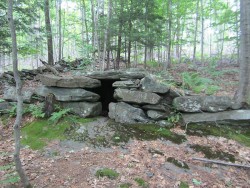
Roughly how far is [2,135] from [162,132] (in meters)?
4.83

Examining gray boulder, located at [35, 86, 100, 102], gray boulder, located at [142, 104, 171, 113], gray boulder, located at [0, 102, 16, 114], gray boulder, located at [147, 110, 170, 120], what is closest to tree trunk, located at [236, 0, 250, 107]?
gray boulder, located at [142, 104, 171, 113]

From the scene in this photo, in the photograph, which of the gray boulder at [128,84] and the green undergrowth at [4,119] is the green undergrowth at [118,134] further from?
the green undergrowth at [4,119]

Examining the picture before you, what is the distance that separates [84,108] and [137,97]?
1800 millimetres

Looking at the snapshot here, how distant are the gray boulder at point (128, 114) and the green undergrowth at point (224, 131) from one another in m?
1.46

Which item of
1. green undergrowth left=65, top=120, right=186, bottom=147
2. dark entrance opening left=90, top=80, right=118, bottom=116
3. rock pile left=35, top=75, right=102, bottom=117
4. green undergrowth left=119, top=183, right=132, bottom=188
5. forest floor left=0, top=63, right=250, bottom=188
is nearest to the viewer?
green undergrowth left=119, top=183, right=132, bottom=188

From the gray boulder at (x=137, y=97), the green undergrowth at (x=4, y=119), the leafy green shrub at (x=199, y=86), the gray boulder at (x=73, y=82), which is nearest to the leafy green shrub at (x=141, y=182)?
the gray boulder at (x=137, y=97)

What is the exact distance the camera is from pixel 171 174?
4.04 m

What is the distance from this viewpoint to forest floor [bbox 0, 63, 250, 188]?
379cm

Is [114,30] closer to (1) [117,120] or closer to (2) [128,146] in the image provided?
(1) [117,120]

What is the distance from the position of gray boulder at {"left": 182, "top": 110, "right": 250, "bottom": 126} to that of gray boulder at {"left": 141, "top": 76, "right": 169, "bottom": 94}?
3.48ft

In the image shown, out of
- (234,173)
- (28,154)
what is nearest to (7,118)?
(28,154)

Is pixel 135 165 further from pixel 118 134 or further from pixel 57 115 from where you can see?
pixel 57 115

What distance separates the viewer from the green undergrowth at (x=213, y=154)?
4531 millimetres

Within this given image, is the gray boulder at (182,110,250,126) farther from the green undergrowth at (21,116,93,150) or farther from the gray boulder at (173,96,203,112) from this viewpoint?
the green undergrowth at (21,116,93,150)
